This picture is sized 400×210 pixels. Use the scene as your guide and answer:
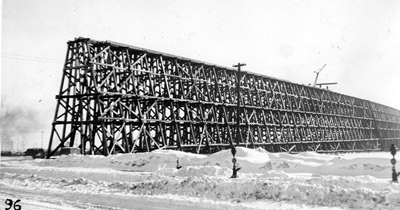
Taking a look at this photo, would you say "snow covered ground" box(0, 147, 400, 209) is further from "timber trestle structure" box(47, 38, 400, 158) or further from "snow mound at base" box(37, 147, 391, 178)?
"timber trestle structure" box(47, 38, 400, 158)

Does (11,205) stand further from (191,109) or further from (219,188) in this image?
(191,109)

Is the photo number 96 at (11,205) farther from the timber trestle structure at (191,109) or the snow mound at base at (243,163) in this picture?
the timber trestle structure at (191,109)

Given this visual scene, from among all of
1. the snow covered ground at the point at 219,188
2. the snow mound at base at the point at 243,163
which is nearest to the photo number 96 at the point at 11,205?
the snow covered ground at the point at 219,188

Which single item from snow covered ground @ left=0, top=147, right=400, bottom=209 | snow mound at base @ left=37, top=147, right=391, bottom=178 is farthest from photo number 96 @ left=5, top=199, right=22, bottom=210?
snow mound at base @ left=37, top=147, right=391, bottom=178

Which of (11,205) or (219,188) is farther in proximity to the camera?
(219,188)

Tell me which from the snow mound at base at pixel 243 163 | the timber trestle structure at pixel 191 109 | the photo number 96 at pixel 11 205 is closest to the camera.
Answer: the photo number 96 at pixel 11 205

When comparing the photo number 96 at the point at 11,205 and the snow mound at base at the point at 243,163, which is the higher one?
the snow mound at base at the point at 243,163

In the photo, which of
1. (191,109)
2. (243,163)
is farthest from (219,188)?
(191,109)

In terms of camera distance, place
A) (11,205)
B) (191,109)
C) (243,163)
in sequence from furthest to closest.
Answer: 1. (191,109)
2. (243,163)
3. (11,205)

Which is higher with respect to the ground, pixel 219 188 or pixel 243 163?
pixel 243 163

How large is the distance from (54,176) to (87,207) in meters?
6.43

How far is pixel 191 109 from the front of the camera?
31.3 m

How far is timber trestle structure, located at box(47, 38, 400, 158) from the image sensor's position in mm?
24125

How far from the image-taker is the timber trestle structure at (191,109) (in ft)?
79.2
